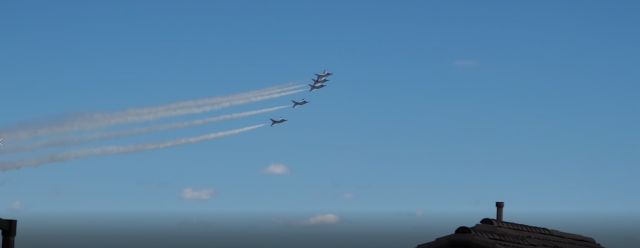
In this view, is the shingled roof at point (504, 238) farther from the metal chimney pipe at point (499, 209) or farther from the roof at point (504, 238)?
the metal chimney pipe at point (499, 209)

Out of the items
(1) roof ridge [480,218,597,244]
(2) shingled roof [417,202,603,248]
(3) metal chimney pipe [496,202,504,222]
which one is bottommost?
(2) shingled roof [417,202,603,248]

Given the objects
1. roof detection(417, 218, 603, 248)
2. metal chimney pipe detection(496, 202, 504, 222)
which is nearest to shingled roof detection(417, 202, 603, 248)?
roof detection(417, 218, 603, 248)

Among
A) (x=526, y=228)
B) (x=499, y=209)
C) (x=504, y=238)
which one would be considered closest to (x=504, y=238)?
(x=504, y=238)

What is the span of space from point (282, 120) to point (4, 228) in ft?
289

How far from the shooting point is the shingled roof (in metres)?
40.1

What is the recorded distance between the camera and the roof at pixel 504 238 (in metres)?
40.2

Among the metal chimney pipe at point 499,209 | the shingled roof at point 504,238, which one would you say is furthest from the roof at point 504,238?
the metal chimney pipe at point 499,209

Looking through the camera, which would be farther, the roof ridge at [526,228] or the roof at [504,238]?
the roof ridge at [526,228]

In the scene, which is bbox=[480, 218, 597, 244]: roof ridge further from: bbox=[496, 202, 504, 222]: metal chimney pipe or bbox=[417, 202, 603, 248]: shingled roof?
bbox=[496, 202, 504, 222]: metal chimney pipe

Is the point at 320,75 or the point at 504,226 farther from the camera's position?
the point at 320,75

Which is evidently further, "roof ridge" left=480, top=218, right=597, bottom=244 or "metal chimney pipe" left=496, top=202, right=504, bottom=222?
"metal chimney pipe" left=496, top=202, right=504, bottom=222

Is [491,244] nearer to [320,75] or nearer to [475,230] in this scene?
[475,230]

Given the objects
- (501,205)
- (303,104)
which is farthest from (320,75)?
(501,205)

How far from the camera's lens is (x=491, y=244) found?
39781 mm
